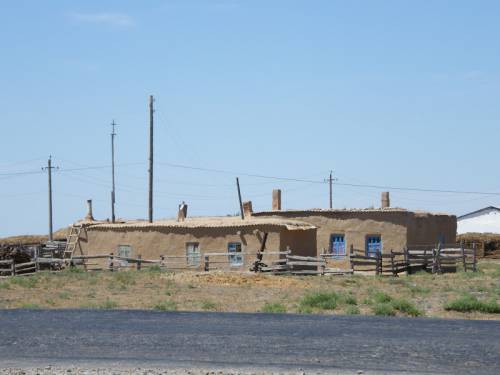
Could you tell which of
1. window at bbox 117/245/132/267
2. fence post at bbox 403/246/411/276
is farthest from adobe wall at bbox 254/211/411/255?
window at bbox 117/245/132/267

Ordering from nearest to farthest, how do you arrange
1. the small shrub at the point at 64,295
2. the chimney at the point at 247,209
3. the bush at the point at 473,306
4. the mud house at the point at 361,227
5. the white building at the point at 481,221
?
the bush at the point at 473,306
the small shrub at the point at 64,295
the mud house at the point at 361,227
the chimney at the point at 247,209
the white building at the point at 481,221

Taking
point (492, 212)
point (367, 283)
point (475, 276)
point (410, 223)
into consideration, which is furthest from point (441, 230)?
point (492, 212)

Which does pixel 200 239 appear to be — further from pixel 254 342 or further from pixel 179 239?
pixel 254 342

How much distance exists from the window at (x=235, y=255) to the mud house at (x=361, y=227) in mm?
4531

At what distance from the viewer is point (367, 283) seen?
3428 centimetres

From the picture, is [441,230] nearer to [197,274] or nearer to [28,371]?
[197,274]

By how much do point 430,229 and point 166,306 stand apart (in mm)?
25683

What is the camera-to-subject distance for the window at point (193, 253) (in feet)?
138

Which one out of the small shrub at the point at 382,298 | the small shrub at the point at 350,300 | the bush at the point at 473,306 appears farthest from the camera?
the small shrub at the point at 382,298

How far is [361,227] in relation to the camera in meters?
45.4

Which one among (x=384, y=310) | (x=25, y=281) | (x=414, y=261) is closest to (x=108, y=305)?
(x=384, y=310)

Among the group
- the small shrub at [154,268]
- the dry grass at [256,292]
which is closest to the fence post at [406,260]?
the dry grass at [256,292]

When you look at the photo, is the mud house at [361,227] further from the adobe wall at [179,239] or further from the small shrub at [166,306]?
the small shrub at [166,306]

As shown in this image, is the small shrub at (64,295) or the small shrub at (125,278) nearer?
the small shrub at (64,295)
